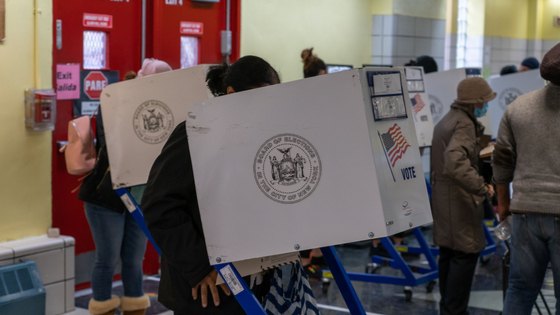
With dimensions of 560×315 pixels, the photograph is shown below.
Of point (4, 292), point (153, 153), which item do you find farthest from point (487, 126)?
point (4, 292)

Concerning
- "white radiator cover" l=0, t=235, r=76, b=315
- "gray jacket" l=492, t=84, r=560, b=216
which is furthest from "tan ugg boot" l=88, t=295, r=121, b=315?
"gray jacket" l=492, t=84, r=560, b=216

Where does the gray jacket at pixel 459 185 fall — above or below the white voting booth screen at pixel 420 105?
below

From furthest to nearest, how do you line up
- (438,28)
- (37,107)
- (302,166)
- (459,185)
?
(438,28) → (37,107) → (459,185) → (302,166)

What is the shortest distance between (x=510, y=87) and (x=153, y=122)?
151 inches

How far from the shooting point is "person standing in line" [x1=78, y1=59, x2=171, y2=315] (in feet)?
10.0

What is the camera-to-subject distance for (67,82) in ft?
11.9

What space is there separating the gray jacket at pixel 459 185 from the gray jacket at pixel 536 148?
1.84ft

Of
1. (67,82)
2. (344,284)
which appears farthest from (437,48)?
(344,284)

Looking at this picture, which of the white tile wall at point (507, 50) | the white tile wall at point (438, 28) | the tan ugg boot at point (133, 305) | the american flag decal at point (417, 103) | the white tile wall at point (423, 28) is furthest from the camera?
the white tile wall at point (507, 50)

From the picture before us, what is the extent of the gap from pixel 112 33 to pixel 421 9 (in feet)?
11.6

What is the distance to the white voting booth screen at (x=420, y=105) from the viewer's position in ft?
13.7

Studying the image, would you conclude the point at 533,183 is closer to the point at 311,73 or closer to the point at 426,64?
the point at 311,73

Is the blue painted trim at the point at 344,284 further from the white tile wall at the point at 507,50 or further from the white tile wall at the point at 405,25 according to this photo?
the white tile wall at the point at 507,50

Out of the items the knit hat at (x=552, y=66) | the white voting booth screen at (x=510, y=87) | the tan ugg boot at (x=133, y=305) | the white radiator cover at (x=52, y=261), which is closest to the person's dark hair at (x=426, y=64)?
the white voting booth screen at (x=510, y=87)
